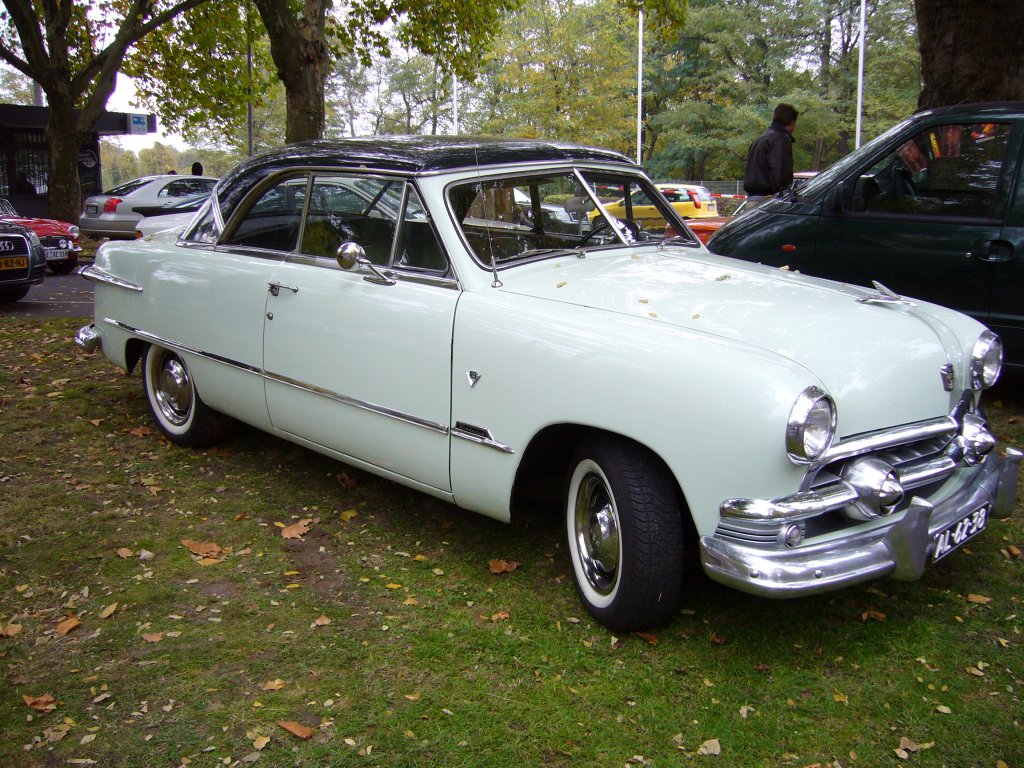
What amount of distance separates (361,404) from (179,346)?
170 cm

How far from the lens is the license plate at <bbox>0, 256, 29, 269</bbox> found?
10.2 metres

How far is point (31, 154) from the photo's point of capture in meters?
25.6

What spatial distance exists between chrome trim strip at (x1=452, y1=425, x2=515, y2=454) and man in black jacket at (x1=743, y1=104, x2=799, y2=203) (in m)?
5.35

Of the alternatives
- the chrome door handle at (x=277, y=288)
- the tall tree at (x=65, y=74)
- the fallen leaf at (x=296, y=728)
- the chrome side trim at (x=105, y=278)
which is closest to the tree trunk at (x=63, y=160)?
the tall tree at (x=65, y=74)

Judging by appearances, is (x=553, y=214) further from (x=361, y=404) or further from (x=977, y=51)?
(x=977, y=51)

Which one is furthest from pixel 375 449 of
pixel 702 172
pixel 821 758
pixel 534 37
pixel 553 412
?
pixel 702 172

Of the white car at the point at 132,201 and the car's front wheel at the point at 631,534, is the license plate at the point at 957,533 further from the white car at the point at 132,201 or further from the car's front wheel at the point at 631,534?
the white car at the point at 132,201

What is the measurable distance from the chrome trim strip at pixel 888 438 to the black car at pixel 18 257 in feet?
31.9

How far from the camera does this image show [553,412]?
340cm

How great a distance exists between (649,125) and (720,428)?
4631 centimetres

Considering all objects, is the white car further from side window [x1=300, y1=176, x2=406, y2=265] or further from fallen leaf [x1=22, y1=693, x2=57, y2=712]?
fallen leaf [x1=22, y1=693, x2=57, y2=712]

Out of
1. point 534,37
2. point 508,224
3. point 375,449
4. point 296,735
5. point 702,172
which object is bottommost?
point 296,735

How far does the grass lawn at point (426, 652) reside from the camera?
286 cm

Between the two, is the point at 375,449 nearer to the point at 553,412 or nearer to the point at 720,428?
the point at 553,412
